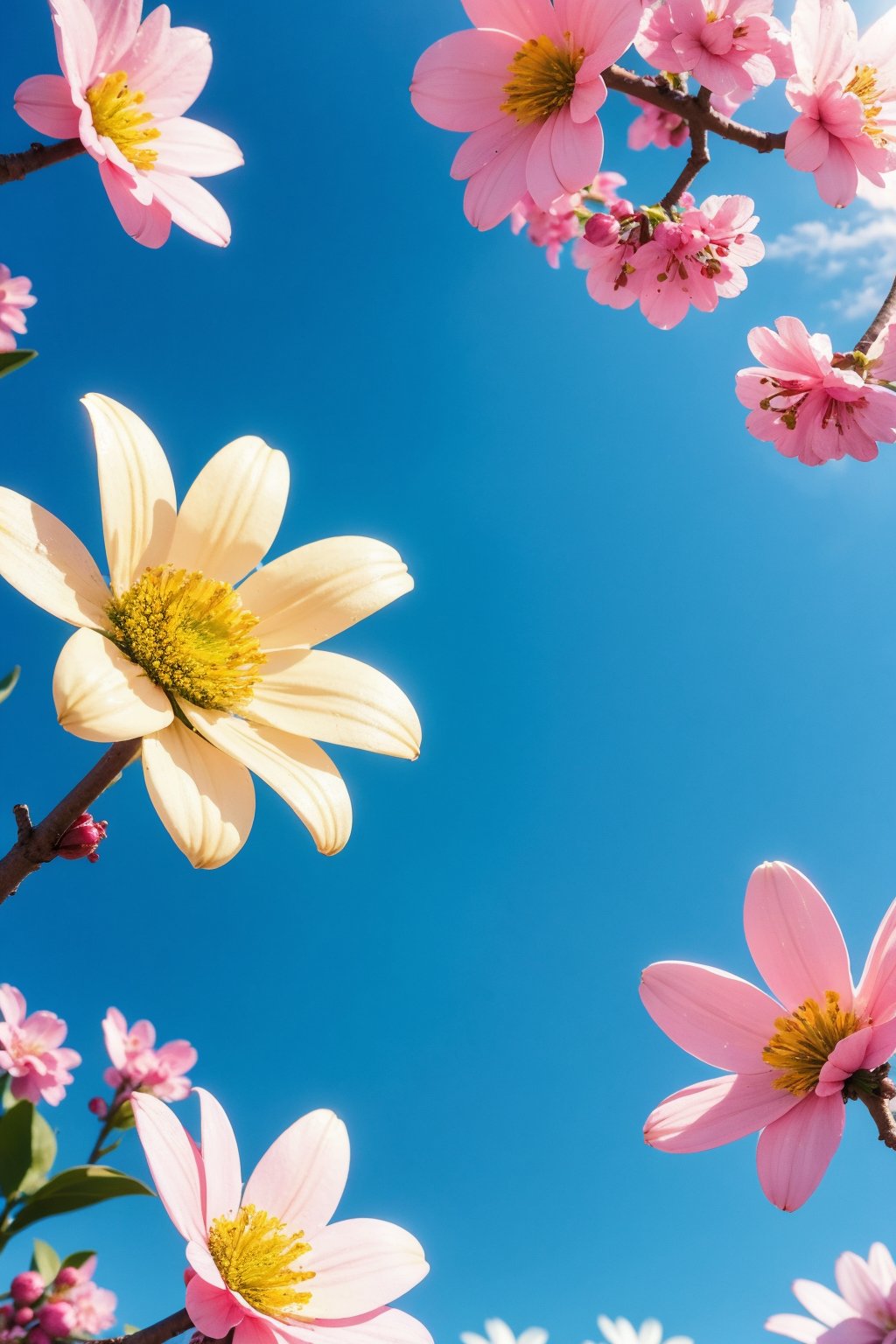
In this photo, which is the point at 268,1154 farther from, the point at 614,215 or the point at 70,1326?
the point at 614,215

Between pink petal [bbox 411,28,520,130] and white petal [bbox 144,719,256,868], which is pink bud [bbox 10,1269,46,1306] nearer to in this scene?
white petal [bbox 144,719,256,868]

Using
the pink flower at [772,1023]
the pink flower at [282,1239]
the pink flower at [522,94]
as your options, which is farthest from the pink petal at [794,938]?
the pink flower at [522,94]

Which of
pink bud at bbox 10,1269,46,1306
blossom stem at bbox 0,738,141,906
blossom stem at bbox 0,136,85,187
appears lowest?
pink bud at bbox 10,1269,46,1306

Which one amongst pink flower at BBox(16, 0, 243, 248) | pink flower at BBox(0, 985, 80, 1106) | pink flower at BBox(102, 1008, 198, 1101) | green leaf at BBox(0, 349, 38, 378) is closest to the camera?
pink flower at BBox(16, 0, 243, 248)

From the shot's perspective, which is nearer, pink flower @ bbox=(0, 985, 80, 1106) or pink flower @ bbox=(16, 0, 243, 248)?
pink flower @ bbox=(16, 0, 243, 248)

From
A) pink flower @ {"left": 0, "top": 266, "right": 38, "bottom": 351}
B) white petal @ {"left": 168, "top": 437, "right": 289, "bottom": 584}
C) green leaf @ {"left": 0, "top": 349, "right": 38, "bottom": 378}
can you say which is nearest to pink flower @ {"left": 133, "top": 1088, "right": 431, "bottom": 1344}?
white petal @ {"left": 168, "top": 437, "right": 289, "bottom": 584}

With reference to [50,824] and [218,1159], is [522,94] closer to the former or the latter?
[50,824]
